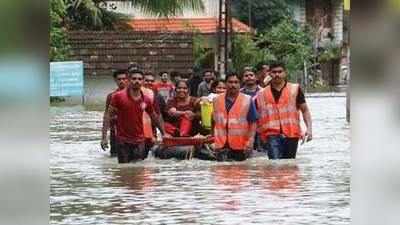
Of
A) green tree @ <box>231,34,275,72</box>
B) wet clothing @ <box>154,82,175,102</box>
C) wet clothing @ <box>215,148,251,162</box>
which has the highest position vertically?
green tree @ <box>231,34,275,72</box>

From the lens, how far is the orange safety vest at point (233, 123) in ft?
26.0

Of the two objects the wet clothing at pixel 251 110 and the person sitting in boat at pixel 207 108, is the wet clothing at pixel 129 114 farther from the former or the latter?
the wet clothing at pixel 251 110

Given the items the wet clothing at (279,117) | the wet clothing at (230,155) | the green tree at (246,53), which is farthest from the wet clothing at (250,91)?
the green tree at (246,53)

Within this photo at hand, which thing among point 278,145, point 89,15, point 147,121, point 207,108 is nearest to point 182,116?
point 207,108

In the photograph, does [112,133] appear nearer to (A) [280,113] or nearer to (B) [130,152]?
(B) [130,152]

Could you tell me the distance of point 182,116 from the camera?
327 inches

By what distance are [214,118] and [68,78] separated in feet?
26.5

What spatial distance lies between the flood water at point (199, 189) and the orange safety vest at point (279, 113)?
10.3 inches

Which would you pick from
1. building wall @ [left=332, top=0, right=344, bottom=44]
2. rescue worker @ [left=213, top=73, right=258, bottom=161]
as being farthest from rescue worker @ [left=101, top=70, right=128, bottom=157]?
building wall @ [left=332, top=0, right=344, bottom=44]

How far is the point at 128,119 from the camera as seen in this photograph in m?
7.93

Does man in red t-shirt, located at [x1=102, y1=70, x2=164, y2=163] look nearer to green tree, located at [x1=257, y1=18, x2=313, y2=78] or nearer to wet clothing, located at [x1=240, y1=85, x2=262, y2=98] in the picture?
wet clothing, located at [x1=240, y1=85, x2=262, y2=98]

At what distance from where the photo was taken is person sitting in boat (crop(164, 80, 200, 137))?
8.29 m
